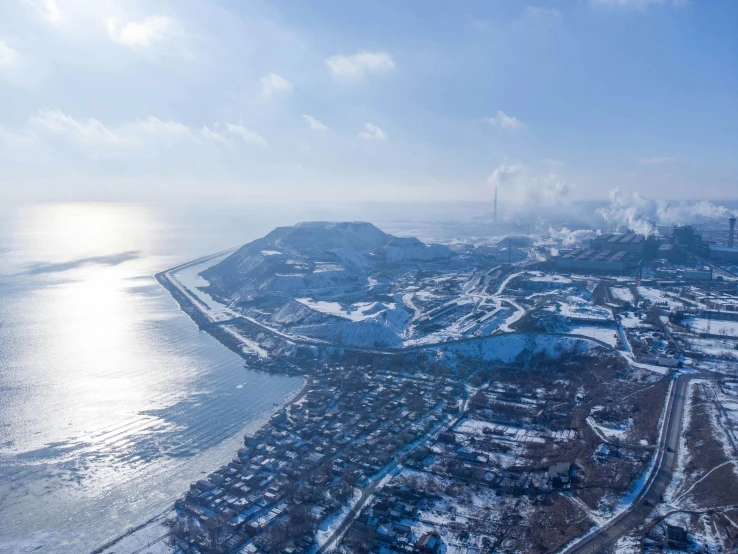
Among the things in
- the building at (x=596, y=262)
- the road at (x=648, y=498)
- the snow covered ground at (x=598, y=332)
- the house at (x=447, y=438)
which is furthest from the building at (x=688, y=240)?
the house at (x=447, y=438)

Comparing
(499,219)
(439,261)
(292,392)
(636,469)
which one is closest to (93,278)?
(439,261)

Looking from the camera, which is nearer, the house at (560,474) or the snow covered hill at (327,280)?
the house at (560,474)

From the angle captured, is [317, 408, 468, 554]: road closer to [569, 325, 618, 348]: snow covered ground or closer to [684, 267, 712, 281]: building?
[569, 325, 618, 348]: snow covered ground

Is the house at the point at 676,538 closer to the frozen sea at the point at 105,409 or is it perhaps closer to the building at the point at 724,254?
the frozen sea at the point at 105,409

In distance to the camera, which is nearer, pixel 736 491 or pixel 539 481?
pixel 736 491

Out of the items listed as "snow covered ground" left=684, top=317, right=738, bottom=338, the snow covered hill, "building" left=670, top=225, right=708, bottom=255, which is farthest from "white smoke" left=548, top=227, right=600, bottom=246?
"snow covered ground" left=684, top=317, right=738, bottom=338

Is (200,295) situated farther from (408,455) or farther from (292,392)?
(408,455)
